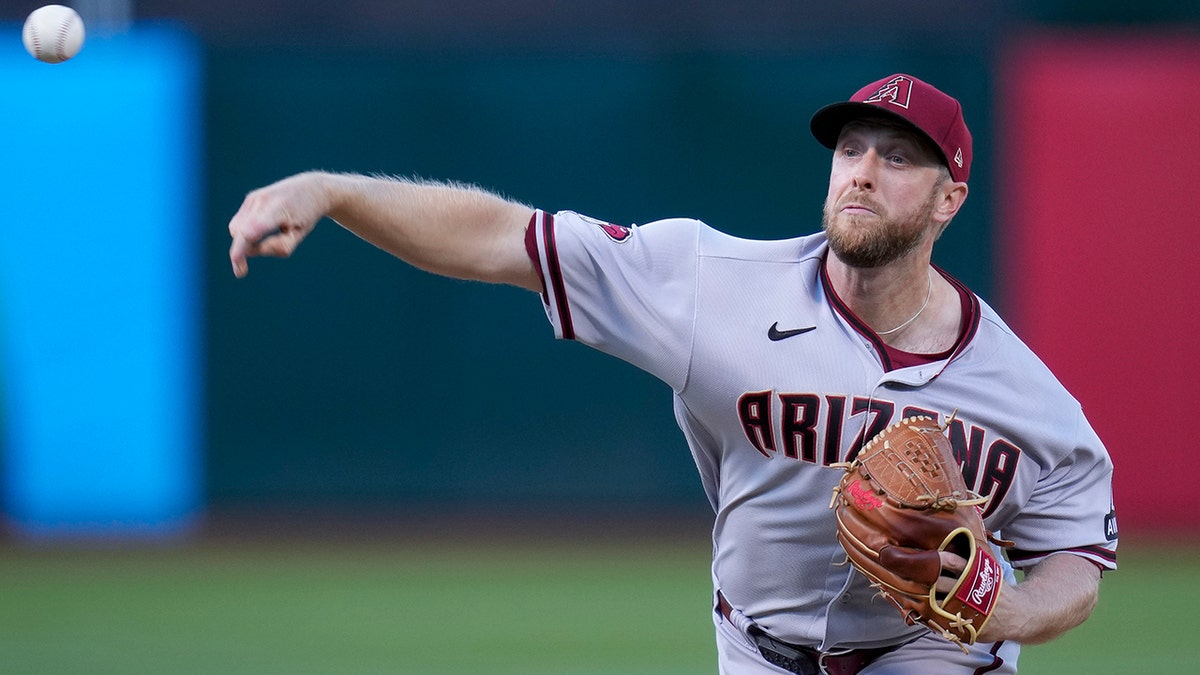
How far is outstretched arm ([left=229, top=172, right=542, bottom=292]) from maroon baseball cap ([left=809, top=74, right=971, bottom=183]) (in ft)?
2.54

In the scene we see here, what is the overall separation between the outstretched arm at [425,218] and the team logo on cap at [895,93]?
83cm

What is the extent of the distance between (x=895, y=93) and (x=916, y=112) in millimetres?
69

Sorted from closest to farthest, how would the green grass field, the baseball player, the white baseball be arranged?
the baseball player
the white baseball
the green grass field

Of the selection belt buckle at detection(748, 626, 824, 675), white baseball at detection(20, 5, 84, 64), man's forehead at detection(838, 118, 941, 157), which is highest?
white baseball at detection(20, 5, 84, 64)

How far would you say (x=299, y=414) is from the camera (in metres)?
9.48

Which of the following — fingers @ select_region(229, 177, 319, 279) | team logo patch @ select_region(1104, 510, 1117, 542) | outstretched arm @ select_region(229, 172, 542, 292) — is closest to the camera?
fingers @ select_region(229, 177, 319, 279)

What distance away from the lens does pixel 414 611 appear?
283 inches

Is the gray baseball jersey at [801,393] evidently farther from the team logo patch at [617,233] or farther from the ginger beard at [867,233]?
the ginger beard at [867,233]

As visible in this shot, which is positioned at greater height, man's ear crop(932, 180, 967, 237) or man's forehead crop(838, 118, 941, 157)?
man's forehead crop(838, 118, 941, 157)

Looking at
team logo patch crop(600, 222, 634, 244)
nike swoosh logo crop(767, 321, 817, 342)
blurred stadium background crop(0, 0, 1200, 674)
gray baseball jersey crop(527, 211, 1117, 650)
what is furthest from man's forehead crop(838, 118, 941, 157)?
blurred stadium background crop(0, 0, 1200, 674)

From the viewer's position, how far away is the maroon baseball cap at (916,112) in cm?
329

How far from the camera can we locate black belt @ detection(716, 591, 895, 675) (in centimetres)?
350

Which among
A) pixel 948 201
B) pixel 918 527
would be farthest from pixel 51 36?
pixel 918 527

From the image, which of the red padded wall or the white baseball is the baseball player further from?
the red padded wall
